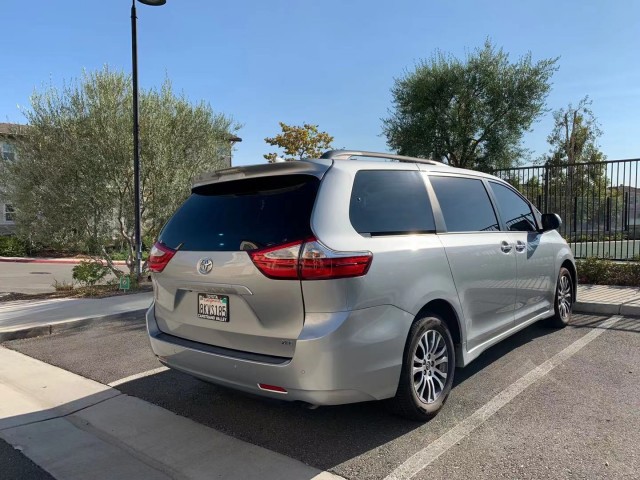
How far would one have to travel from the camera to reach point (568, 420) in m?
3.51

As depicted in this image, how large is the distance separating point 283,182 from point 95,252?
9.24 m

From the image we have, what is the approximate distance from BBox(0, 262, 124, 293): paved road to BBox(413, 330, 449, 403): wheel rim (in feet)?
38.7

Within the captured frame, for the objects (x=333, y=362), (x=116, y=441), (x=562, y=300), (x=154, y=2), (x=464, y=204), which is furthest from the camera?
(x=154, y=2)

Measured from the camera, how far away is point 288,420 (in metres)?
3.68

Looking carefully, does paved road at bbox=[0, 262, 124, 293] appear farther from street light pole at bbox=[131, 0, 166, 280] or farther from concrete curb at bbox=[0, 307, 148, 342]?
concrete curb at bbox=[0, 307, 148, 342]

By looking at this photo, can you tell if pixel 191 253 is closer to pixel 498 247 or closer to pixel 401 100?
pixel 498 247

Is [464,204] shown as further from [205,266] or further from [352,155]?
[205,266]

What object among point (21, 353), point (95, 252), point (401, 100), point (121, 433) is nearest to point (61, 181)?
point (95, 252)

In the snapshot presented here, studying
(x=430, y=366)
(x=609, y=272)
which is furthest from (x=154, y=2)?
(x=609, y=272)

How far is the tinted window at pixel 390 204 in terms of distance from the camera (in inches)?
129

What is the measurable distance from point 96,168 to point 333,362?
9091 millimetres

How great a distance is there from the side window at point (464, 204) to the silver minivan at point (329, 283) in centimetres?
2

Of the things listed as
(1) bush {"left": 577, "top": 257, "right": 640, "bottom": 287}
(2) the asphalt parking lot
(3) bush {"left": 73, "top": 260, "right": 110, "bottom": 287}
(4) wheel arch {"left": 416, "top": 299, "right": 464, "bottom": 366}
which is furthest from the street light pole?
(1) bush {"left": 577, "top": 257, "right": 640, "bottom": 287}

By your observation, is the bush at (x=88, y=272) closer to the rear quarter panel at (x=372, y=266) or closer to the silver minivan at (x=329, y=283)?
the silver minivan at (x=329, y=283)
